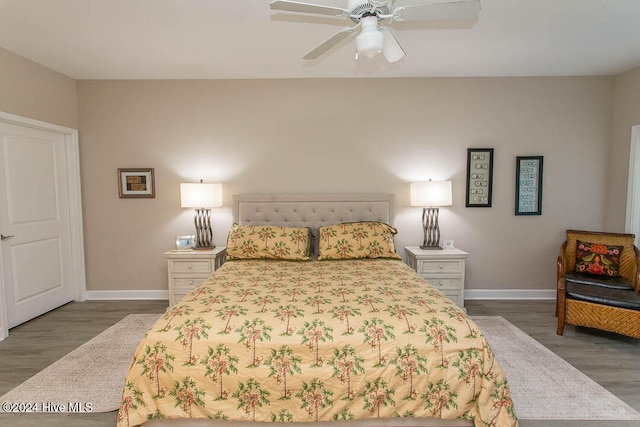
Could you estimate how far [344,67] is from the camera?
12.2 feet

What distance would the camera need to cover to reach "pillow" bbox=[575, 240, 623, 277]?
3.38 m

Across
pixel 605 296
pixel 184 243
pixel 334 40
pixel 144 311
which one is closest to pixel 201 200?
pixel 184 243

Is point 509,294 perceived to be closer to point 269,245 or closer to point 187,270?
point 269,245

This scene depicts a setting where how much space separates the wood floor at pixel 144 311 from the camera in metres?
2.08

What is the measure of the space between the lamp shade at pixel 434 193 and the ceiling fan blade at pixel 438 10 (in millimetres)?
2081

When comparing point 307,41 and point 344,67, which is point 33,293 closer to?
point 307,41

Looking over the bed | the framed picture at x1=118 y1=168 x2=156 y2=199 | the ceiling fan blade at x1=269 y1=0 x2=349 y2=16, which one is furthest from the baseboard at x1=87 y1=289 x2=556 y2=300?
the ceiling fan blade at x1=269 y1=0 x2=349 y2=16

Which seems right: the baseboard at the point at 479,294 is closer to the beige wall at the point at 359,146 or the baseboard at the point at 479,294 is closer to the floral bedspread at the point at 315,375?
the beige wall at the point at 359,146

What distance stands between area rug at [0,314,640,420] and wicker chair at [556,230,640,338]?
1.62ft

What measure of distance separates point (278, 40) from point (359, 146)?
5.19 ft

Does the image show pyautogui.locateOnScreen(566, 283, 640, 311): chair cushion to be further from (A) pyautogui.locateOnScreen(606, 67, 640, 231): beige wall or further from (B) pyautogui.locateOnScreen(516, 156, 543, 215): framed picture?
(A) pyautogui.locateOnScreen(606, 67, 640, 231): beige wall

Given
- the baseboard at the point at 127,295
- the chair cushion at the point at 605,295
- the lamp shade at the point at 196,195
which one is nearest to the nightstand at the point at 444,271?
the chair cushion at the point at 605,295

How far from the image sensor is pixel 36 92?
3537 mm

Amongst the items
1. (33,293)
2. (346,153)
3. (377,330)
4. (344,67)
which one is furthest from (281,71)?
(33,293)
